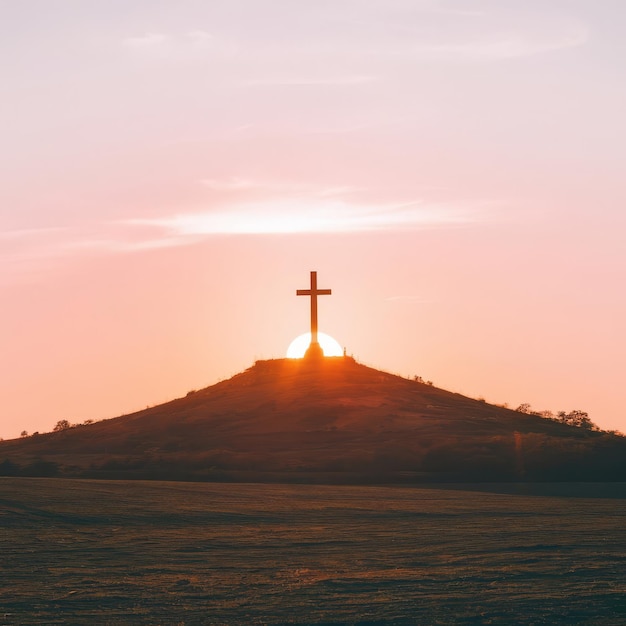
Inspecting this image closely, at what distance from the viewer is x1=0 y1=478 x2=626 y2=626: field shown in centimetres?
2598

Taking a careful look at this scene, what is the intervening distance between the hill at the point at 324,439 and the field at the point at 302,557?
12832mm

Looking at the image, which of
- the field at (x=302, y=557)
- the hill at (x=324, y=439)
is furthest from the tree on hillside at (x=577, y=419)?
the field at (x=302, y=557)

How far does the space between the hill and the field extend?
12.8 metres

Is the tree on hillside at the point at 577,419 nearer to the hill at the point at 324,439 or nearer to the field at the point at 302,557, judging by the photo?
the hill at the point at 324,439

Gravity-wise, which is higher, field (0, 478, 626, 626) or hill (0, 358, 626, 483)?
hill (0, 358, 626, 483)

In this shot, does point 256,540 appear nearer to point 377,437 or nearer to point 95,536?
point 95,536

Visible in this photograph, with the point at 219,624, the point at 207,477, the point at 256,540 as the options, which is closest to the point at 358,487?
the point at 207,477

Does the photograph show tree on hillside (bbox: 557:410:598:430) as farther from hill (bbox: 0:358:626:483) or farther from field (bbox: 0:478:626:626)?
field (bbox: 0:478:626:626)

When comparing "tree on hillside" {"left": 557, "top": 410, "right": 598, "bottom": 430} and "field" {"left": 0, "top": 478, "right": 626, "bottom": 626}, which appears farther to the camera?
"tree on hillside" {"left": 557, "top": 410, "right": 598, "bottom": 430}

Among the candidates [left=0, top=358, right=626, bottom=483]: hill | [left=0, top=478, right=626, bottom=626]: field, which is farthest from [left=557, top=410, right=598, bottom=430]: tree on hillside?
[left=0, top=478, right=626, bottom=626]: field

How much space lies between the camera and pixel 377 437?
7712 cm

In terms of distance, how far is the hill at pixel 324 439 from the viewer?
229 feet

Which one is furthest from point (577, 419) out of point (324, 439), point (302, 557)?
point (302, 557)

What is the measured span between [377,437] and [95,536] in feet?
129
